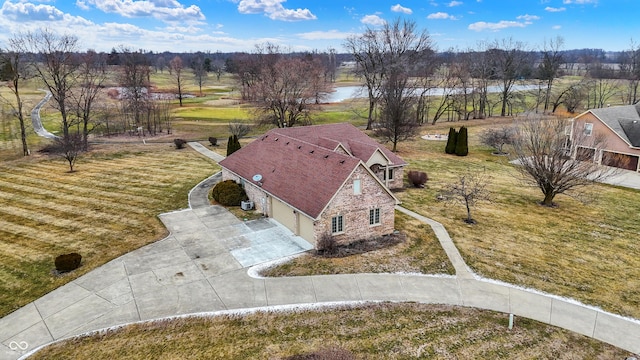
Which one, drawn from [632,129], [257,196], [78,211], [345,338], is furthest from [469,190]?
[78,211]

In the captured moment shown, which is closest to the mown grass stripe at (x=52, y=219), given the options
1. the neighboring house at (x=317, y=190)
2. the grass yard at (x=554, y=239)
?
the neighboring house at (x=317, y=190)

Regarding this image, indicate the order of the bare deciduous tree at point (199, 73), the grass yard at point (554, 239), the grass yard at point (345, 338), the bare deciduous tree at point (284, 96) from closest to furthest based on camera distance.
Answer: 1. the grass yard at point (345, 338)
2. the grass yard at point (554, 239)
3. the bare deciduous tree at point (284, 96)
4. the bare deciduous tree at point (199, 73)

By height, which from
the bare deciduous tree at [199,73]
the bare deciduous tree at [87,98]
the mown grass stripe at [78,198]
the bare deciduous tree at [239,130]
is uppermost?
the bare deciduous tree at [199,73]

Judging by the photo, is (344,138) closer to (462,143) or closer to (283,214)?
(283,214)

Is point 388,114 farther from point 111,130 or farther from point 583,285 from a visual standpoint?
point 111,130

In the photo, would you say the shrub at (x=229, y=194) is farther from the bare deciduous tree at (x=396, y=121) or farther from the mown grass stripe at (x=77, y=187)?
the bare deciduous tree at (x=396, y=121)

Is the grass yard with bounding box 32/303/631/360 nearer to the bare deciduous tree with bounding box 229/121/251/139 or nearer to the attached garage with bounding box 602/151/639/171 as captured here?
the attached garage with bounding box 602/151/639/171

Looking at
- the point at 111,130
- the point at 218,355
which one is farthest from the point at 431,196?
the point at 111,130
